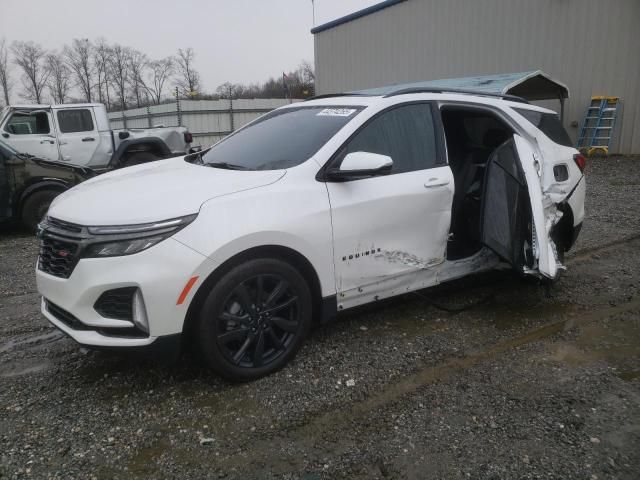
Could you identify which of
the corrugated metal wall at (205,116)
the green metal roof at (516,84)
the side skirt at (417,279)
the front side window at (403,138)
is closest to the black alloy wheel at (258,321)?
the side skirt at (417,279)

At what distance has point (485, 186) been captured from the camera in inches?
148

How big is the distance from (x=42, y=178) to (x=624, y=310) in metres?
7.50

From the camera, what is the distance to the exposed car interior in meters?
4.05

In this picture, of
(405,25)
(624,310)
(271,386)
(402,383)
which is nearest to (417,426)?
(402,383)

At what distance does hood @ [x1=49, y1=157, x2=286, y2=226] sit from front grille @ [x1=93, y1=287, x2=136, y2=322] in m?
0.36

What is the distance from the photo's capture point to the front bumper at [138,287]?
2.49m

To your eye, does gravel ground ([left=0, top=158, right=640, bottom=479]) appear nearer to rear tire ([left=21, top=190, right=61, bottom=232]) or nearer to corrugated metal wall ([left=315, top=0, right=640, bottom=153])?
rear tire ([left=21, top=190, right=61, bottom=232])

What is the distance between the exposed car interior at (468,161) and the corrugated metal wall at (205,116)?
1644 cm

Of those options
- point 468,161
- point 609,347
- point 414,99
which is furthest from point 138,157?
point 609,347

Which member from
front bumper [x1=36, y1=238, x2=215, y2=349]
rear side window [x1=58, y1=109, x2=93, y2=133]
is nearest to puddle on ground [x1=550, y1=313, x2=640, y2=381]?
front bumper [x1=36, y1=238, x2=215, y2=349]

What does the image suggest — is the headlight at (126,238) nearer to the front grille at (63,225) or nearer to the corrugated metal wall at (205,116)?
the front grille at (63,225)

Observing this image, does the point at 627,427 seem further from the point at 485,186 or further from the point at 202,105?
the point at 202,105

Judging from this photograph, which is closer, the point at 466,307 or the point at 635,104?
the point at 466,307

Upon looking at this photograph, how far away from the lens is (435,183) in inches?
139
